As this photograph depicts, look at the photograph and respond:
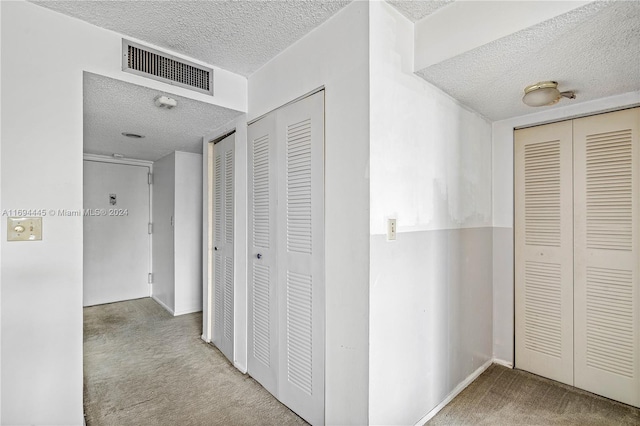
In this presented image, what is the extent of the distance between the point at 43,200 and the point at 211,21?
1282 mm

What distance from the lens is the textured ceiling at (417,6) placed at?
160 cm

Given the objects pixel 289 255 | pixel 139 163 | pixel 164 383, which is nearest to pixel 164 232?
pixel 139 163

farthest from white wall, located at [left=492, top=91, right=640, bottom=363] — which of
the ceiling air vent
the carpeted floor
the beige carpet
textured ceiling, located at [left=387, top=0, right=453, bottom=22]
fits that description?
the ceiling air vent

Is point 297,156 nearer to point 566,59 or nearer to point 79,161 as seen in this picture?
point 79,161

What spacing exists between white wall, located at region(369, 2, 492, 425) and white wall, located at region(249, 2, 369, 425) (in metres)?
0.05

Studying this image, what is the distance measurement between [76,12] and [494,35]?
2117mm

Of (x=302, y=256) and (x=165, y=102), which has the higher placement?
(x=165, y=102)

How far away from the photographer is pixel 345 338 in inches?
64.3

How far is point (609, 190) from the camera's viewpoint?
7.13ft

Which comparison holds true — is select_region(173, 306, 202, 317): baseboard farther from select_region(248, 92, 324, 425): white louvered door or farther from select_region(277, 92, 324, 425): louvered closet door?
select_region(277, 92, 324, 425): louvered closet door

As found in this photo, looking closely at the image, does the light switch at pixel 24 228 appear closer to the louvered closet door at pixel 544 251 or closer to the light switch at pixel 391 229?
the light switch at pixel 391 229

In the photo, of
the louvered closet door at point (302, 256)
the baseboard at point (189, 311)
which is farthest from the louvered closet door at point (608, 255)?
the baseboard at point (189, 311)

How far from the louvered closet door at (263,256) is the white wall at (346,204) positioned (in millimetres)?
530

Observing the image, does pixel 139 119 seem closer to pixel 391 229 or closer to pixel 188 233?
pixel 188 233
